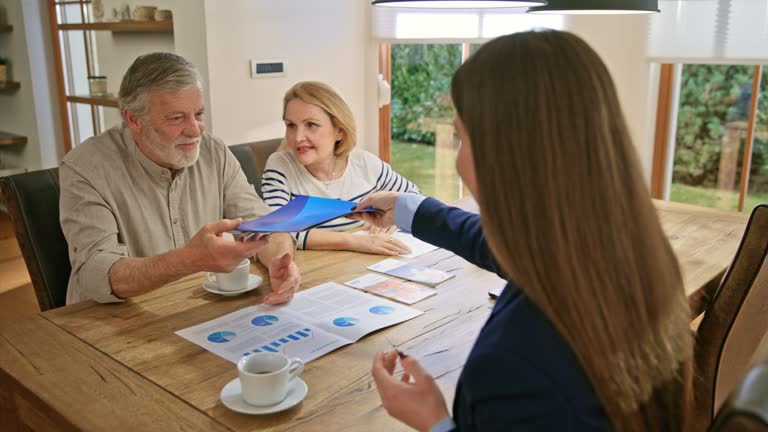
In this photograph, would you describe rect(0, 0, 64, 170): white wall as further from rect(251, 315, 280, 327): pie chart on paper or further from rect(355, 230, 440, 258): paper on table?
rect(251, 315, 280, 327): pie chart on paper

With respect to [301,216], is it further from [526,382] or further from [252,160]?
[252,160]

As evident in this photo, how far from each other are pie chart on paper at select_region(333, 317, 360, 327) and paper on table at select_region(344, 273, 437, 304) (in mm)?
160

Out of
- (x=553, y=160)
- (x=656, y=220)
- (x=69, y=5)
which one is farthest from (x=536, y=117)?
(x=69, y=5)

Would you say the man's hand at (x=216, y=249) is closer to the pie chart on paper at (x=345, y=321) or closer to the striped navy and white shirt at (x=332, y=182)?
the pie chart on paper at (x=345, y=321)

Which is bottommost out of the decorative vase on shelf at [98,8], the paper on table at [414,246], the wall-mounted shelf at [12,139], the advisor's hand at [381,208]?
the wall-mounted shelf at [12,139]

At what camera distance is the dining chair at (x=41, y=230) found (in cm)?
175

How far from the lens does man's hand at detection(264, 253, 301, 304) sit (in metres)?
1.53

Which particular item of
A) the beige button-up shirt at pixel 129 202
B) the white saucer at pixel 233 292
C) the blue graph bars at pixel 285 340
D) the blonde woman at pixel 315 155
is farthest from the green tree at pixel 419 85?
the blue graph bars at pixel 285 340

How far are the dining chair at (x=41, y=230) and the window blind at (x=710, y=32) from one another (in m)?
2.69

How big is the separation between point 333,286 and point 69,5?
13.5 ft

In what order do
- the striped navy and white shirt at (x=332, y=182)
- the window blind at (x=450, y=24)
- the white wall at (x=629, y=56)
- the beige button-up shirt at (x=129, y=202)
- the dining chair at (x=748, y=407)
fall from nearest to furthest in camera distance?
the dining chair at (x=748, y=407), the beige button-up shirt at (x=129, y=202), the striped navy and white shirt at (x=332, y=182), the white wall at (x=629, y=56), the window blind at (x=450, y=24)

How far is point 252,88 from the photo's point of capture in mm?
3475

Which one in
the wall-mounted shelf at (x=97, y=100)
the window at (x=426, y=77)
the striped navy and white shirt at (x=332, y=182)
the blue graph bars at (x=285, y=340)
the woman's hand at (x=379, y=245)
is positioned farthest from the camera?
the wall-mounted shelf at (x=97, y=100)

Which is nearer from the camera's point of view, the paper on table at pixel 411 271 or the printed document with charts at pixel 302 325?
the printed document with charts at pixel 302 325
